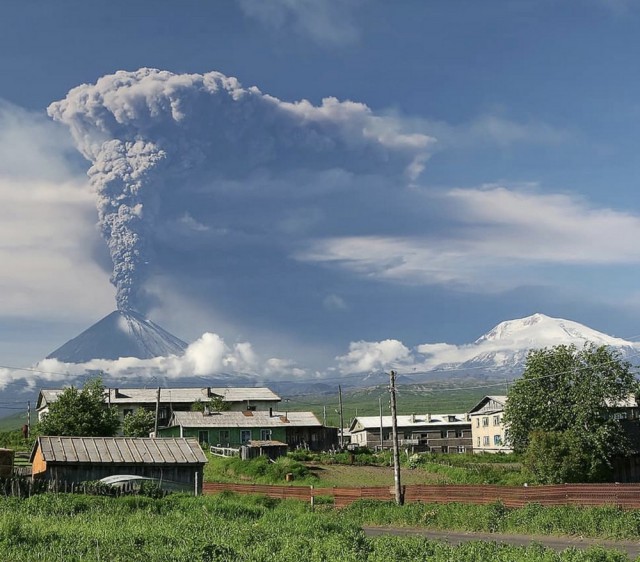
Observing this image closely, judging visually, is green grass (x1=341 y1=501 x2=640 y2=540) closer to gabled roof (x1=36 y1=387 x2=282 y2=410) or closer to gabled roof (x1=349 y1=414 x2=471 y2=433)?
gabled roof (x1=36 y1=387 x2=282 y2=410)

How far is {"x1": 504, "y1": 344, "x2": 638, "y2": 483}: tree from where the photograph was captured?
68625 mm

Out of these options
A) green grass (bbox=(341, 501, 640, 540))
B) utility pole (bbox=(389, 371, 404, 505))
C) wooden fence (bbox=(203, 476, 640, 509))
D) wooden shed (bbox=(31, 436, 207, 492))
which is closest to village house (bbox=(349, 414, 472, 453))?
wooden fence (bbox=(203, 476, 640, 509))

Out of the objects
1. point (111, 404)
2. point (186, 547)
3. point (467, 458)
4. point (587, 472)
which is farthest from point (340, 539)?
point (111, 404)

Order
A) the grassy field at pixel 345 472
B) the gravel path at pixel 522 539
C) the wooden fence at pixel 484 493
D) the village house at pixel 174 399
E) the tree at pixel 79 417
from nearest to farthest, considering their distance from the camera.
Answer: the gravel path at pixel 522 539 → the wooden fence at pixel 484 493 → the grassy field at pixel 345 472 → the tree at pixel 79 417 → the village house at pixel 174 399

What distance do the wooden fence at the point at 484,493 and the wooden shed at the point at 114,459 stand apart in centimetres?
703

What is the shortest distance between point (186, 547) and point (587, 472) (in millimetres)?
52307

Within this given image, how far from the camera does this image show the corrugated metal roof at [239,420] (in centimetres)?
10294

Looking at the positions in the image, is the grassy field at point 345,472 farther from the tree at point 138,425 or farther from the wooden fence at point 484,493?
the tree at point 138,425

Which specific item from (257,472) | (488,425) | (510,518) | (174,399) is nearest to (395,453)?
(510,518)

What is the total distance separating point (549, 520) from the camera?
40688 mm

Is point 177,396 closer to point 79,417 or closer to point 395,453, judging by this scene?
point 79,417

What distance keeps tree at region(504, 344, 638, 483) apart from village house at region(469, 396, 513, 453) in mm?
54440

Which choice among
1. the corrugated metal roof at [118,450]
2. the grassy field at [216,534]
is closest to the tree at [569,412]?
the grassy field at [216,534]

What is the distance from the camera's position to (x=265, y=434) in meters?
105
